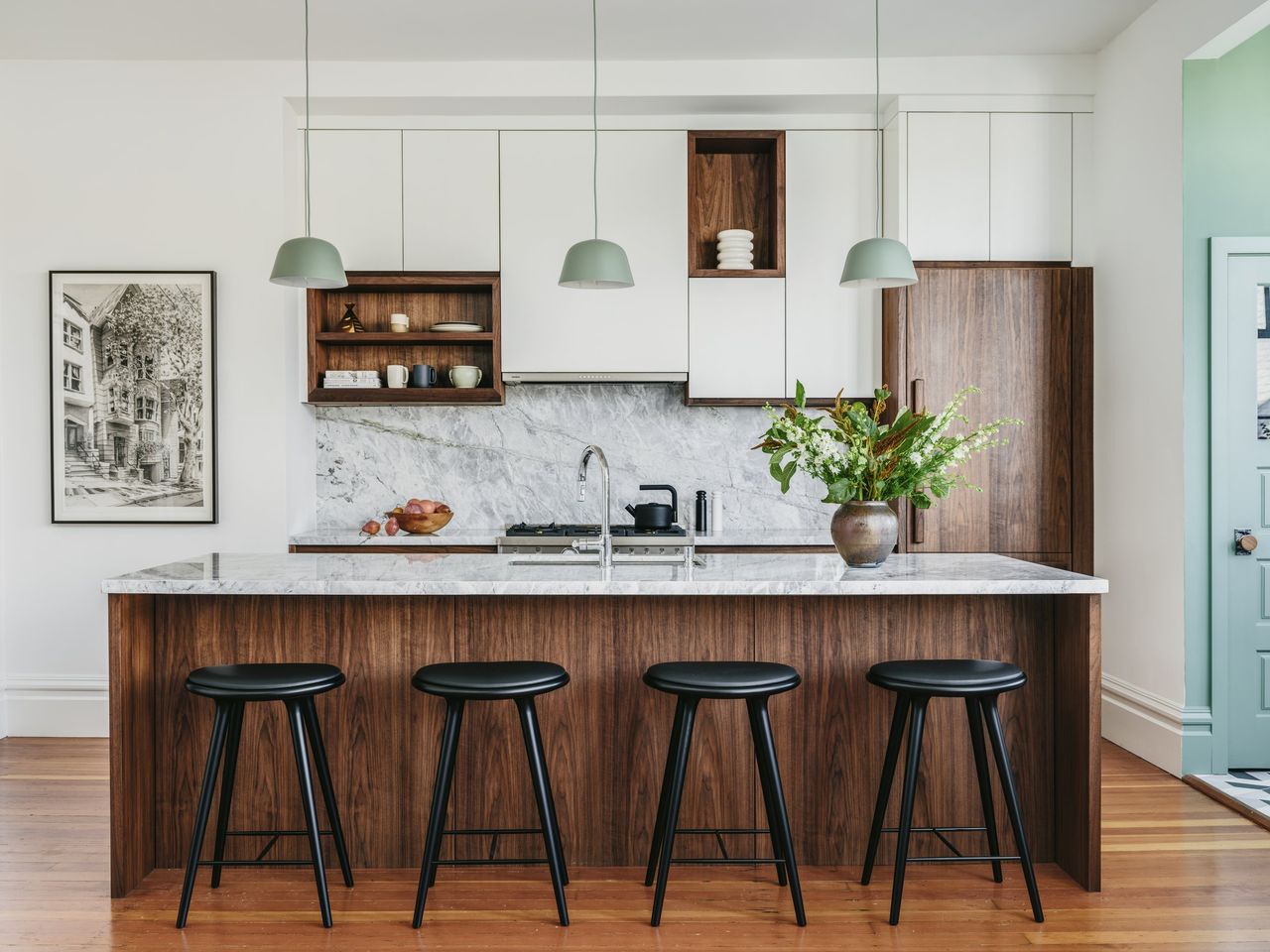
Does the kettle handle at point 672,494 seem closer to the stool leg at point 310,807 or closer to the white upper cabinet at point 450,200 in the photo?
the white upper cabinet at point 450,200

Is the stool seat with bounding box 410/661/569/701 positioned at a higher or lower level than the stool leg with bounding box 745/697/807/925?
higher

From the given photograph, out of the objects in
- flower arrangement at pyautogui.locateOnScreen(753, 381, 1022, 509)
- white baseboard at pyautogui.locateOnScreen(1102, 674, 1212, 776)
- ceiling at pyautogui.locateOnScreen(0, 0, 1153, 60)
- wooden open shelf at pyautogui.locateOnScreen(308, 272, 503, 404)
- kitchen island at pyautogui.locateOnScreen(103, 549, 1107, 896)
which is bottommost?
white baseboard at pyautogui.locateOnScreen(1102, 674, 1212, 776)

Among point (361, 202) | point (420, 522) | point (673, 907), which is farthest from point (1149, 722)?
point (361, 202)

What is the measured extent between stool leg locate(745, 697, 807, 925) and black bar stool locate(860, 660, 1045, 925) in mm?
268

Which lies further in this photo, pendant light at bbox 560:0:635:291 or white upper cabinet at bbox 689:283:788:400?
white upper cabinet at bbox 689:283:788:400

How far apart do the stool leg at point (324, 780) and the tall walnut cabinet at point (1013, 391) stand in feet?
9.04

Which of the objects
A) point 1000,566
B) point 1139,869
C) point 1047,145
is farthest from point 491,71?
point 1139,869

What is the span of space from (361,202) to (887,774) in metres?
3.63

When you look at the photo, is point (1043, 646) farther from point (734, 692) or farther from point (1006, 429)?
point (1006, 429)

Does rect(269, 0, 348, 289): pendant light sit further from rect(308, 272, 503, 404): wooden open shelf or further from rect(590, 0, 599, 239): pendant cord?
rect(590, 0, 599, 239): pendant cord

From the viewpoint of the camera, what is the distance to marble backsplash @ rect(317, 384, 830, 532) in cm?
499

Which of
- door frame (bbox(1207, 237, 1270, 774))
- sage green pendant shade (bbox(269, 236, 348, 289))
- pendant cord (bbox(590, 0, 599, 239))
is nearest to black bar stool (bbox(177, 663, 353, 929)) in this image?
sage green pendant shade (bbox(269, 236, 348, 289))

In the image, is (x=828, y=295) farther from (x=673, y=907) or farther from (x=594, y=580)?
(x=673, y=907)

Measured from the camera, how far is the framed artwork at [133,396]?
4406mm
